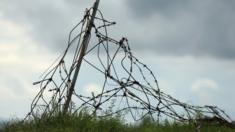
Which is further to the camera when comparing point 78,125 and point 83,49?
point 83,49

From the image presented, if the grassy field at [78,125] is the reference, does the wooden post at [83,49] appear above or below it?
above

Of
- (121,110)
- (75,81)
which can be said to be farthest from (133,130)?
(75,81)

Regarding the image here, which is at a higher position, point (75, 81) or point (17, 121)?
point (75, 81)

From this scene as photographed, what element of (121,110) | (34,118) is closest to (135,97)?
(121,110)

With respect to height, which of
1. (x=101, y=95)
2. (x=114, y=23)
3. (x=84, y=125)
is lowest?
(x=84, y=125)

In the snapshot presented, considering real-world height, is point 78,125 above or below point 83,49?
below

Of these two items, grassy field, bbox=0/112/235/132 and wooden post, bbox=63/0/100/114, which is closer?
grassy field, bbox=0/112/235/132

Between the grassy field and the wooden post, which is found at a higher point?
the wooden post

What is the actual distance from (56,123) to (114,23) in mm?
1753

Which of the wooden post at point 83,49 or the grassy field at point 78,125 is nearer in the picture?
the grassy field at point 78,125

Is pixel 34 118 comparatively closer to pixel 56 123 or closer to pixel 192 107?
pixel 56 123

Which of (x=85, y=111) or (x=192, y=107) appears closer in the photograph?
(x=85, y=111)

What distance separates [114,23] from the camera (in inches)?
351

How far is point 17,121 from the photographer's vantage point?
336 inches
